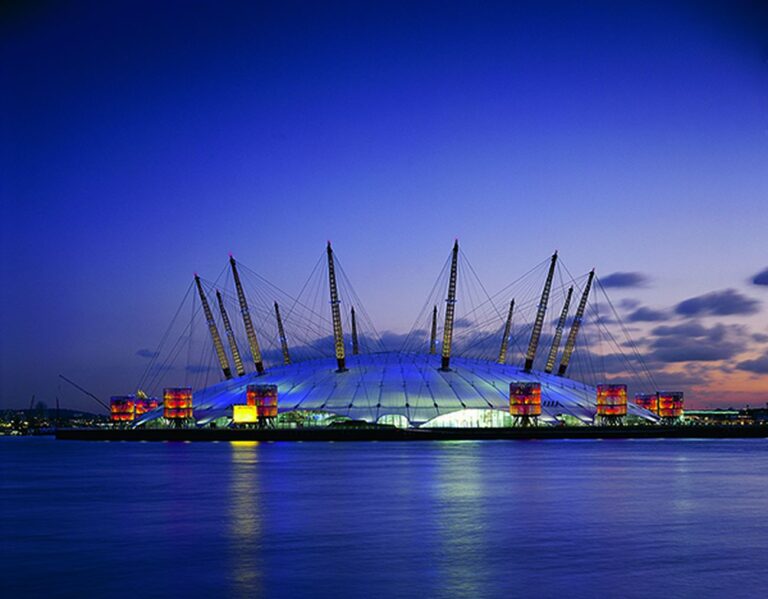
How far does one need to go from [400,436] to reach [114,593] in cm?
11145

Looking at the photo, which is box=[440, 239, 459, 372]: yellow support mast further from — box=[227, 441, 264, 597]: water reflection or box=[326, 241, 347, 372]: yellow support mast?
box=[227, 441, 264, 597]: water reflection

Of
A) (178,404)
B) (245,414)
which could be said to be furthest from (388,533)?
(178,404)

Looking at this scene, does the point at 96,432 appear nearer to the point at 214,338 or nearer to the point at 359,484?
the point at 214,338

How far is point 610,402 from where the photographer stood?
509 feet

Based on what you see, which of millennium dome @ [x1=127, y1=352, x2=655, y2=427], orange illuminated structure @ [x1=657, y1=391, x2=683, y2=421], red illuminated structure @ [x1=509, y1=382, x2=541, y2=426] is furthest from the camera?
orange illuminated structure @ [x1=657, y1=391, x2=683, y2=421]

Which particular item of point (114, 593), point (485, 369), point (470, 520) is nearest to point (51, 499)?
point (470, 520)

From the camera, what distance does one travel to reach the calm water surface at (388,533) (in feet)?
91.6

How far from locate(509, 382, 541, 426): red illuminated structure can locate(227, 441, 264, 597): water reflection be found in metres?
75.9

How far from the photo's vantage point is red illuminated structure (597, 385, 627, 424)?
509ft

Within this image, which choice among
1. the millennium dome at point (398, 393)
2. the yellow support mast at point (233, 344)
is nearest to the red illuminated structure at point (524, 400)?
the millennium dome at point (398, 393)

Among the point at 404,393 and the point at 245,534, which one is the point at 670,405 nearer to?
the point at 404,393

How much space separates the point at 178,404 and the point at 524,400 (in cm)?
5474

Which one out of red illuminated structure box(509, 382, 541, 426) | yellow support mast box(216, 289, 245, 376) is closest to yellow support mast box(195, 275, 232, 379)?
yellow support mast box(216, 289, 245, 376)

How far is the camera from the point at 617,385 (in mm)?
156000
